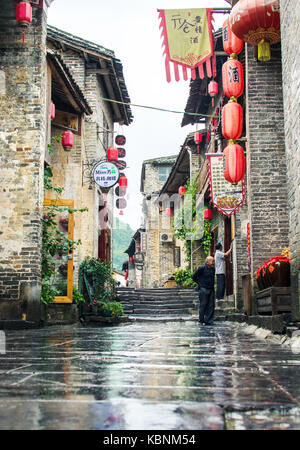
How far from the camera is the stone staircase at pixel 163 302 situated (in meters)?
15.4

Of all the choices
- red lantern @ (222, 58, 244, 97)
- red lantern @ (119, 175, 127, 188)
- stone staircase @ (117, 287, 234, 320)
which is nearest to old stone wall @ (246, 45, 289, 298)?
red lantern @ (222, 58, 244, 97)

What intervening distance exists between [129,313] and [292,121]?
10.6 meters

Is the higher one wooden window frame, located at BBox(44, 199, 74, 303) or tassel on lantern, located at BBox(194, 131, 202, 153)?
tassel on lantern, located at BBox(194, 131, 202, 153)

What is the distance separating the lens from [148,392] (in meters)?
2.31

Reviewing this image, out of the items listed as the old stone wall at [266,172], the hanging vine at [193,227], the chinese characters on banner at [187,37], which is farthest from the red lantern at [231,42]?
the hanging vine at [193,227]

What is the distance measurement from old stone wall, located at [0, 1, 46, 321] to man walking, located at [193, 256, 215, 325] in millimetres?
3475

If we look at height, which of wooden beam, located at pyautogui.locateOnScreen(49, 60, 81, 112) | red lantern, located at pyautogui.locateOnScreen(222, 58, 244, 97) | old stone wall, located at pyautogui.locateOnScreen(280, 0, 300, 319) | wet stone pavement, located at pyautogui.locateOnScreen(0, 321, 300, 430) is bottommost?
wet stone pavement, located at pyautogui.locateOnScreen(0, 321, 300, 430)

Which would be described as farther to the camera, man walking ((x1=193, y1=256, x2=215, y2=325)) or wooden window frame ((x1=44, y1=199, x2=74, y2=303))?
wooden window frame ((x1=44, y1=199, x2=74, y2=303))

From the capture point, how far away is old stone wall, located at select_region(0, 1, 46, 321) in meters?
8.98

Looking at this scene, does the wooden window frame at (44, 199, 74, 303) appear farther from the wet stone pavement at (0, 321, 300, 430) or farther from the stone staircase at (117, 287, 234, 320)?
the wet stone pavement at (0, 321, 300, 430)

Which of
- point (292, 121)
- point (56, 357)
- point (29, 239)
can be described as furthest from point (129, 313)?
point (56, 357)

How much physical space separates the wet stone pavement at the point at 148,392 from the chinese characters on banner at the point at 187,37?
885cm

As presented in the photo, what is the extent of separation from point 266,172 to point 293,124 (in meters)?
3.75

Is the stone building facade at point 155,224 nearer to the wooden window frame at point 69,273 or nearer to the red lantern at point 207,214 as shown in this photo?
the red lantern at point 207,214
